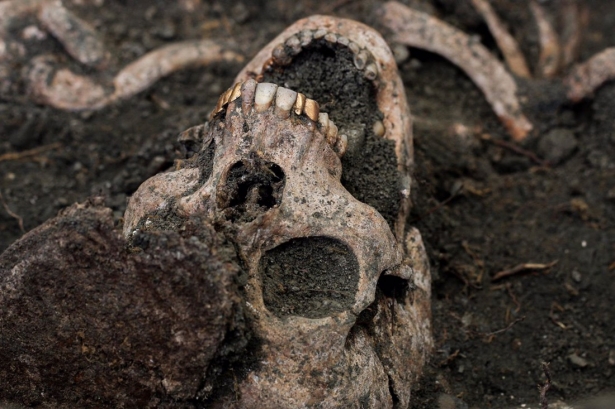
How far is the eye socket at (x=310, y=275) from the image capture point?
9.55 ft

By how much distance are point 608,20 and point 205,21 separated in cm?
258

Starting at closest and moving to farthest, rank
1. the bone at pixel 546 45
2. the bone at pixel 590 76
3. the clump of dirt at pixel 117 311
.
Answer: the clump of dirt at pixel 117 311
the bone at pixel 590 76
the bone at pixel 546 45

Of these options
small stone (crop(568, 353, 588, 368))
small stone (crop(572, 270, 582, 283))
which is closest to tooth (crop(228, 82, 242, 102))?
small stone (crop(568, 353, 588, 368))

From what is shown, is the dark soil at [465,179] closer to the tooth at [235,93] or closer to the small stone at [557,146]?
the small stone at [557,146]

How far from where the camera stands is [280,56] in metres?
3.68

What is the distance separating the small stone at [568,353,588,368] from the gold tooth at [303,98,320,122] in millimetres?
1562

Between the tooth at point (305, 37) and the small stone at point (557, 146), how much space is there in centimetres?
178

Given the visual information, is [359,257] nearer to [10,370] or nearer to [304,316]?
[304,316]

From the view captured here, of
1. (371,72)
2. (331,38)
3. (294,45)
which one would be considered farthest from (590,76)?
(294,45)

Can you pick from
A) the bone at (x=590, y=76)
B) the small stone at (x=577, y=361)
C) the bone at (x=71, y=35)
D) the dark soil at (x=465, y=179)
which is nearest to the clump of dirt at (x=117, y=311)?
the dark soil at (x=465, y=179)

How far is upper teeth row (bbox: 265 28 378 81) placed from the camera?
3.65 metres

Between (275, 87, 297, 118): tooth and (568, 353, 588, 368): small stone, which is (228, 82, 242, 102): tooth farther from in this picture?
(568, 353, 588, 368): small stone

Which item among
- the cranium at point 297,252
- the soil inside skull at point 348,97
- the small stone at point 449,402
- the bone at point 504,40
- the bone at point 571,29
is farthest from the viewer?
the bone at point 571,29

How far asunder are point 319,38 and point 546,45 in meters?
2.14
